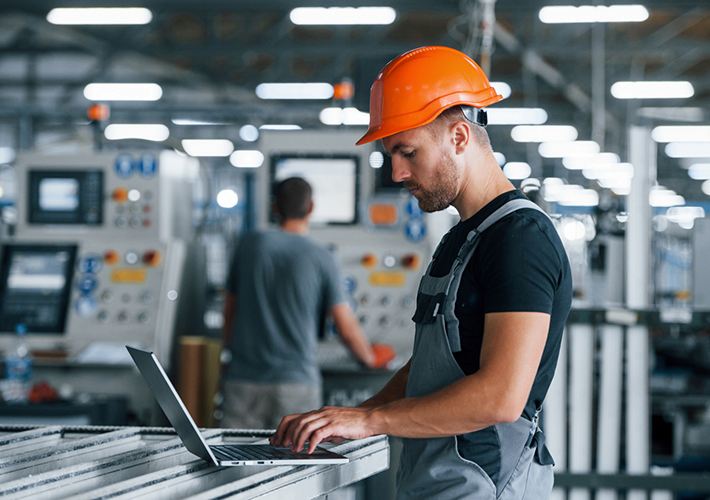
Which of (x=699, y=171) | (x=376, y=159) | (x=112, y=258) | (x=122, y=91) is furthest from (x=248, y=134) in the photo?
(x=699, y=171)

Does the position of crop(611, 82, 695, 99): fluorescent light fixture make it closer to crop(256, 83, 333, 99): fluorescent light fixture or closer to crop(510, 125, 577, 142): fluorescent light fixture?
crop(510, 125, 577, 142): fluorescent light fixture

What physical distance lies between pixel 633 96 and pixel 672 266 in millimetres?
4417

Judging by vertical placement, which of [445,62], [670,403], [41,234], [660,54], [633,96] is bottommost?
[670,403]

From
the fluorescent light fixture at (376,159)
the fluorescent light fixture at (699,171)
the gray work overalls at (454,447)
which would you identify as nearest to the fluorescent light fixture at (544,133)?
the fluorescent light fixture at (699,171)

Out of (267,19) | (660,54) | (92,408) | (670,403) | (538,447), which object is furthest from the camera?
(660,54)

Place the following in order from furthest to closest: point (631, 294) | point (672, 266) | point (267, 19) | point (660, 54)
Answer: point (660, 54), point (267, 19), point (672, 266), point (631, 294)

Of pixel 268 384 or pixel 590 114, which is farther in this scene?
pixel 590 114

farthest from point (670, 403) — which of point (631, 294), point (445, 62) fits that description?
point (445, 62)

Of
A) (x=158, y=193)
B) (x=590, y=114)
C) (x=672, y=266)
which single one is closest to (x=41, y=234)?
(x=158, y=193)

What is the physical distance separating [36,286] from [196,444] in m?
2.97

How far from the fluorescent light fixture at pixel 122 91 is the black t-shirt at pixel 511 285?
958 cm

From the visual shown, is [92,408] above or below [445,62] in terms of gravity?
below

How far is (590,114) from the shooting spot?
1239cm

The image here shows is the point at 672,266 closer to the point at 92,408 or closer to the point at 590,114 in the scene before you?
the point at 92,408
